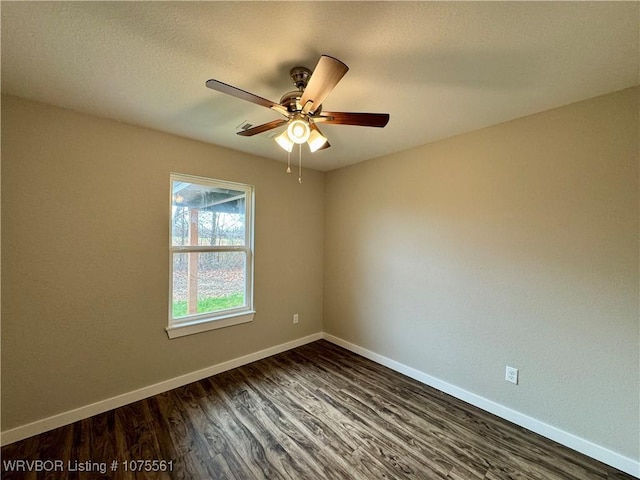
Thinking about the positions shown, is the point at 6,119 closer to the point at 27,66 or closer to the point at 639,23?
the point at 27,66

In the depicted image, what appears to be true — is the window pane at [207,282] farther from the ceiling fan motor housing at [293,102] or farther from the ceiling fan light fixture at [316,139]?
the ceiling fan motor housing at [293,102]

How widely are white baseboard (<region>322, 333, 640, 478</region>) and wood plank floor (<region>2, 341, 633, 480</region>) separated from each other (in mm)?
55

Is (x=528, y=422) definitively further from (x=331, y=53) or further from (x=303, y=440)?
(x=331, y=53)

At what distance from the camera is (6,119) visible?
1.78 meters

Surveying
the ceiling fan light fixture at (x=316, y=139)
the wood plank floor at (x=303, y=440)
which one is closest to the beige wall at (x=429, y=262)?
the wood plank floor at (x=303, y=440)

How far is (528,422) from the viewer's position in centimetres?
202

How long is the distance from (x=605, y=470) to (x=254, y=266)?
10.4 feet

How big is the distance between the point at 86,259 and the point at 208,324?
1.19m

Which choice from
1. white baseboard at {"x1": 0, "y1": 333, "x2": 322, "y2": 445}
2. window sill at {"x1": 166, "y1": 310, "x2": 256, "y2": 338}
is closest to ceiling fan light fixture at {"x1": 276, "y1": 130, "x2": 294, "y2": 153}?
window sill at {"x1": 166, "y1": 310, "x2": 256, "y2": 338}

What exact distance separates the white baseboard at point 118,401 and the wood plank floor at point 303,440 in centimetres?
5

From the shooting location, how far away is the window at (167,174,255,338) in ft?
8.49

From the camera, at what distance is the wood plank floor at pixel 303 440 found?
1627 mm

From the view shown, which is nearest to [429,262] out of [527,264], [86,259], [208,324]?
[527,264]

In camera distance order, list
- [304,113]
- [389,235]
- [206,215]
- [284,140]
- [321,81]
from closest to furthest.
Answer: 1. [321,81]
2. [304,113]
3. [284,140]
4. [206,215]
5. [389,235]
